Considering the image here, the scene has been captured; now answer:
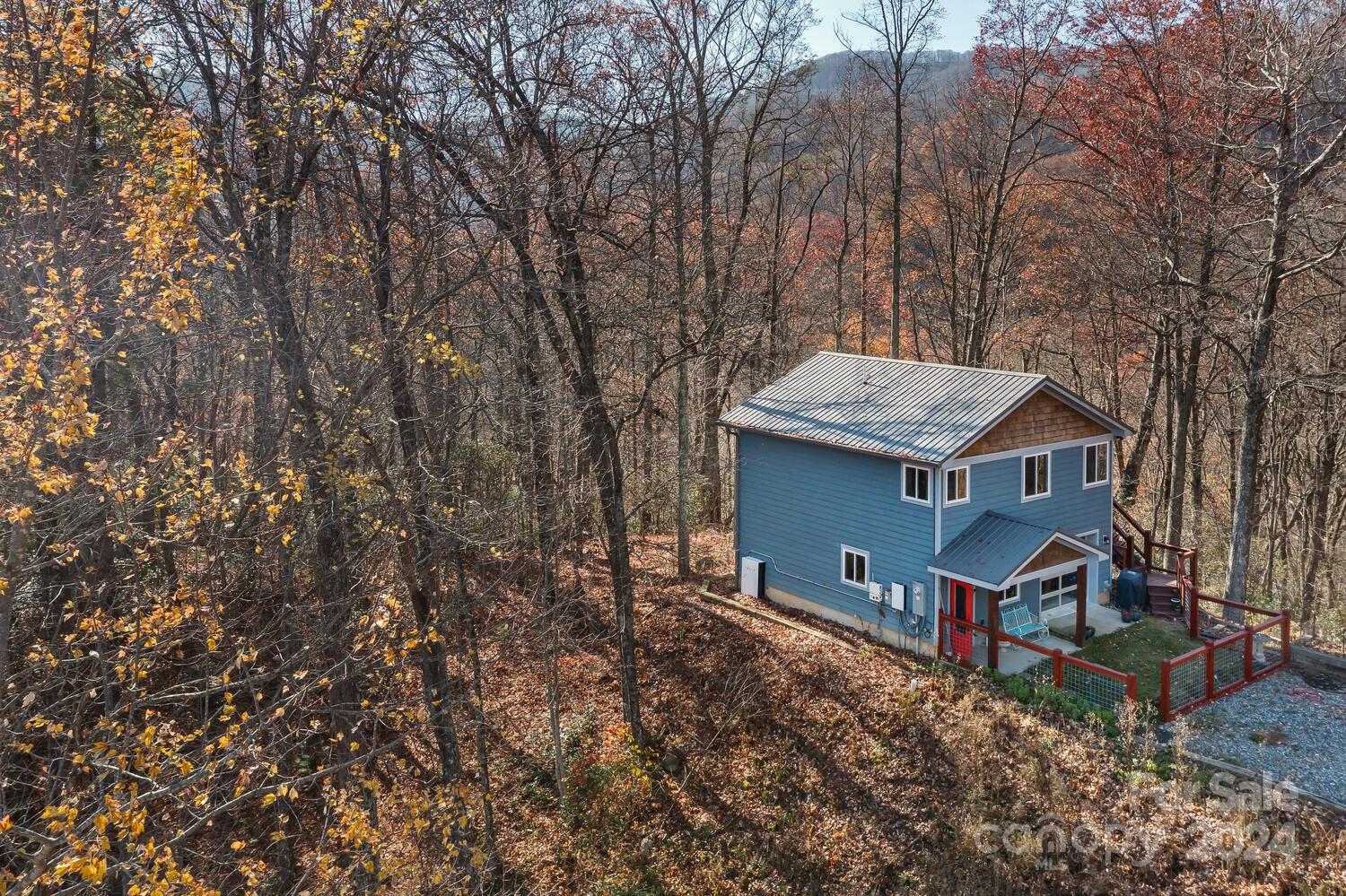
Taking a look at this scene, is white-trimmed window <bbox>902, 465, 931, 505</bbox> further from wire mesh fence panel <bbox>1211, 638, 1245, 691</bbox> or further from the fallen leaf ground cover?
wire mesh fence panel <bbox>1211, 638, 1245, 691</bbox>

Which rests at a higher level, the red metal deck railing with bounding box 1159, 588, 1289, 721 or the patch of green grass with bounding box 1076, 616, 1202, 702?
the red metal deck railing with bounding box 1159, 588, 1289, 721

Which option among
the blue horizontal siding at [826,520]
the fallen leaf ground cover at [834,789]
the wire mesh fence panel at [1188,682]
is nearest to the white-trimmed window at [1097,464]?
the blue horizontal siding at [826,520]

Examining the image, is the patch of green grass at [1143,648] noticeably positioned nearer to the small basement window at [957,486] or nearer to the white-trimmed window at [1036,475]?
the white-trimmed window at [1036,475]

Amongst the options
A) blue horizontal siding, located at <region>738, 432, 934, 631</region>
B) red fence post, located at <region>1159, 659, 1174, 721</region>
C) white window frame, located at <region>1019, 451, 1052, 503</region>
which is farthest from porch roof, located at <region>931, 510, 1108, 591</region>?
red fence post, located at <region>1159, 659, 1174, 721</region>

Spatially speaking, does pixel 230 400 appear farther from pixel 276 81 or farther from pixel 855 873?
pixel 855 873

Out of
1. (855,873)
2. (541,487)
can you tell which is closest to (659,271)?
(541,487)

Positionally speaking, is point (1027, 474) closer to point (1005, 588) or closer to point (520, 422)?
point (1005, 588)
